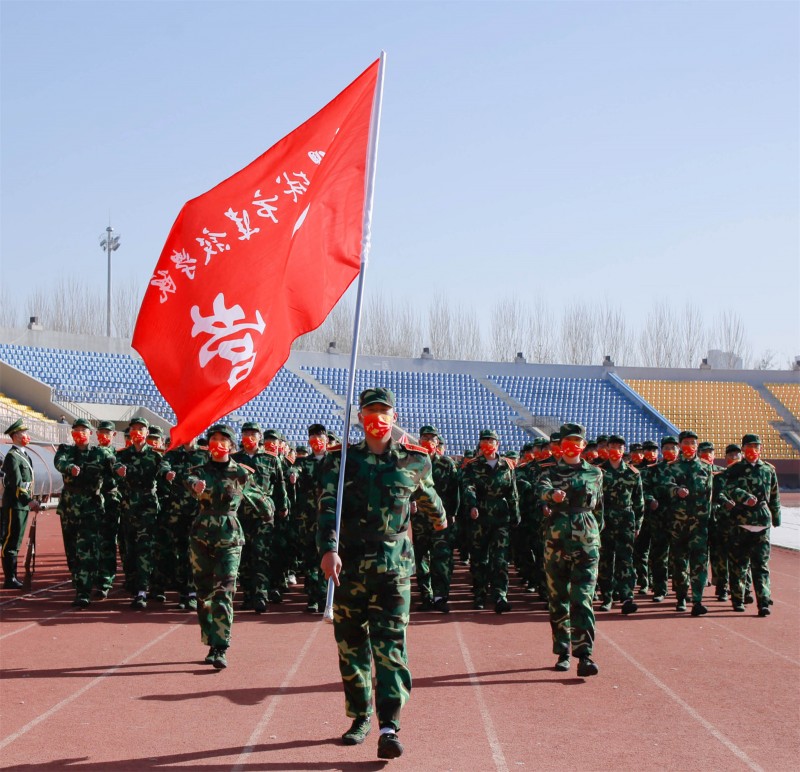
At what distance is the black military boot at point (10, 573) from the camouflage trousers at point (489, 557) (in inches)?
219

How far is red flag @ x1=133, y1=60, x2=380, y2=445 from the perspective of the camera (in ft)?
22.9

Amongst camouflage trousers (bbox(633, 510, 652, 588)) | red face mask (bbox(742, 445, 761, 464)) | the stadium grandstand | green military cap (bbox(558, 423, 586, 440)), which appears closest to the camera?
green military cap (bbox(558, 423, 586, 440))

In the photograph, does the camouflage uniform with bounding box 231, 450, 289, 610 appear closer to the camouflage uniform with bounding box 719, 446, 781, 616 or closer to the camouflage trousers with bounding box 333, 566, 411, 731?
the camouflage trousers with bounding box 333, 566, 411, 731

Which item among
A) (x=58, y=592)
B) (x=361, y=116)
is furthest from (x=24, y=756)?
(x=58, y=592)

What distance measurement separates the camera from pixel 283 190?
7.46 metres

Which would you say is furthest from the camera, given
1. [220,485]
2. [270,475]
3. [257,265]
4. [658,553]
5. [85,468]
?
[658,553]

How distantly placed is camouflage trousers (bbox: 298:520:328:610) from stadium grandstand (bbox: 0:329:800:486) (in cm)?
2730

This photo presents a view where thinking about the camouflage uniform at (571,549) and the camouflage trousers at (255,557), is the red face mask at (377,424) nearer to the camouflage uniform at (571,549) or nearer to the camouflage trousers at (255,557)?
the camouflage uniform at (571,549)

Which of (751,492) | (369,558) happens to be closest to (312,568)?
(751,492)

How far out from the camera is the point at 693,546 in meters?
11.2

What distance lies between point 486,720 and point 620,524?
5.60 meters

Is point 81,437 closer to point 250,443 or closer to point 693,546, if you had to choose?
point 250,443

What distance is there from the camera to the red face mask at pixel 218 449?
8203 mm

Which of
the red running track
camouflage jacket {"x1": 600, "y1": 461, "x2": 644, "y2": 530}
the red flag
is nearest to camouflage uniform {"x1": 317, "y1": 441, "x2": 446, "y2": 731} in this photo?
the red running track
